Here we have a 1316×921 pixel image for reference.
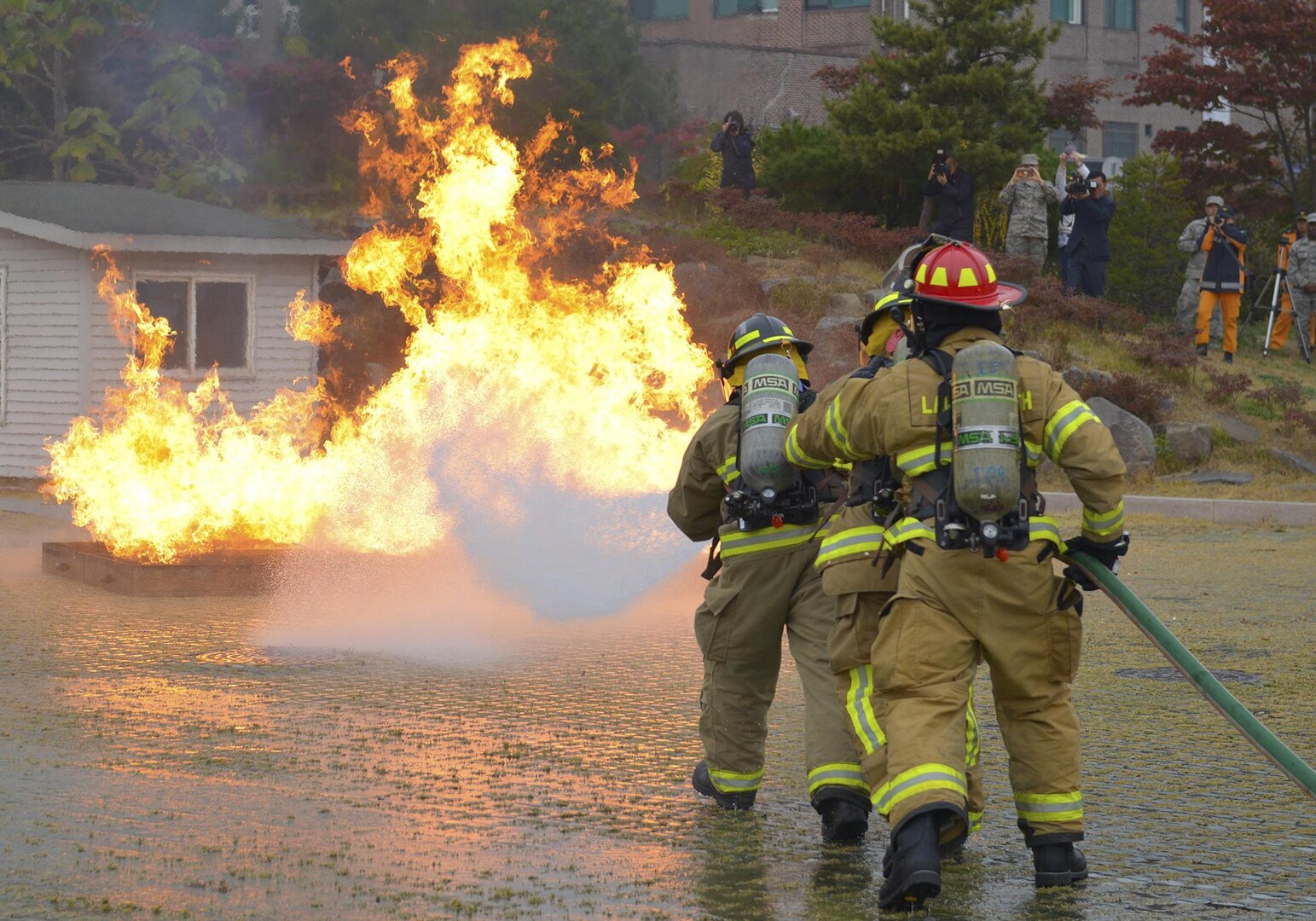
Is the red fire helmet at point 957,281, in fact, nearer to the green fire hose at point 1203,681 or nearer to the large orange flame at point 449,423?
the green fire hose at point 1203,681

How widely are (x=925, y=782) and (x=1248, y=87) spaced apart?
867 inches

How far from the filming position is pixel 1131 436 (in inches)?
770

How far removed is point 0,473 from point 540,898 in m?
17.4

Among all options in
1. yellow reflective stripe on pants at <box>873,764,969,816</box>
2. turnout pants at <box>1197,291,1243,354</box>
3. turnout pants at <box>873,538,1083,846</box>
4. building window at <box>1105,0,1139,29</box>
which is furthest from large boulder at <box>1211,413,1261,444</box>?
building window at <box>1105,0,1139,29</box>

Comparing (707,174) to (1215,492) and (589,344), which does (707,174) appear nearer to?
(1215,492)

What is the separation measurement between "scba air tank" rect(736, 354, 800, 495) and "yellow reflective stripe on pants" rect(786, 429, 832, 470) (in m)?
0.20

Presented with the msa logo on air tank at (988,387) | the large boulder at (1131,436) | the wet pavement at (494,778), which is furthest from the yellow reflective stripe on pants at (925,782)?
the large boulder at (1131,436)

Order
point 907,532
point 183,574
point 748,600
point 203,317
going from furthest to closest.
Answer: point 203,317, point 183,574, point 748,600, point 907,532

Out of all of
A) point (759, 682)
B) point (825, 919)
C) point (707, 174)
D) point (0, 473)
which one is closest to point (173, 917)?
point (825, 919)

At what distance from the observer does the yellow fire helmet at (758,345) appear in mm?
6211

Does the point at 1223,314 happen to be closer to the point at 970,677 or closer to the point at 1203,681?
the point at 1203,681

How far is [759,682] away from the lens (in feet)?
20.1

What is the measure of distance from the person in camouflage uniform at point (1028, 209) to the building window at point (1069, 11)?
21.1m

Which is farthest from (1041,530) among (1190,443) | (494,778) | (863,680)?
(1190,443)
